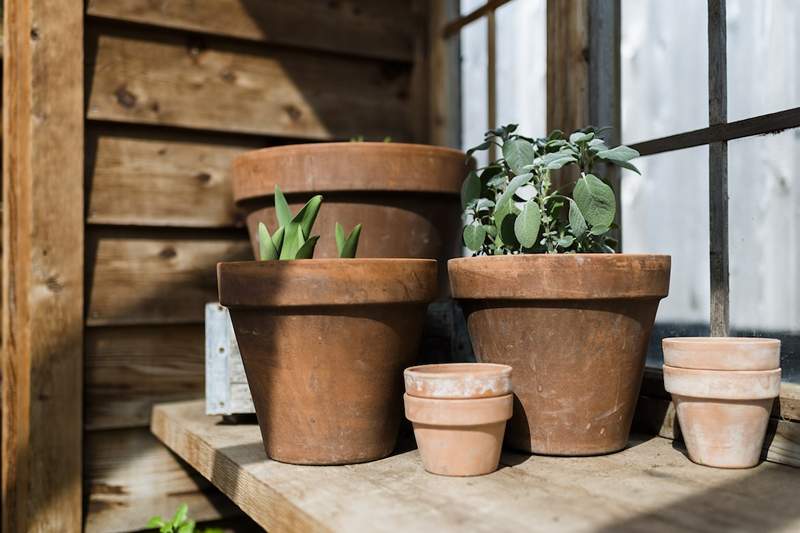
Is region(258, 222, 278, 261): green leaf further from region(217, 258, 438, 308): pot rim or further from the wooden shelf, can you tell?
the wooden shelf

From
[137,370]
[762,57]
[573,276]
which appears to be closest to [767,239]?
[762,57]

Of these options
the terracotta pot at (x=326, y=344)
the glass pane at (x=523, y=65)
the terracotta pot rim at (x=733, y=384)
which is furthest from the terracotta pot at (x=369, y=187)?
the terracotta pot rim at (x=733, y=384)

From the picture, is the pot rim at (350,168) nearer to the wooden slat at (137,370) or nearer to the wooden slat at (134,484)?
the wooden slat at (137,370)

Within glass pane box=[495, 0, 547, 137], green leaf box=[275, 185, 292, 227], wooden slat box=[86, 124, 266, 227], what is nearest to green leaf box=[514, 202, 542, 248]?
green leaf box=[275, 185, 292, 227]

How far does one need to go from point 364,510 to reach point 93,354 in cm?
99

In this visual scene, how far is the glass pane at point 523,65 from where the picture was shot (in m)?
1.69

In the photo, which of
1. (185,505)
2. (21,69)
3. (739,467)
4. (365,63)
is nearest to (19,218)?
(21,69)

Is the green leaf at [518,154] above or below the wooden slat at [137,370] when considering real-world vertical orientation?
above

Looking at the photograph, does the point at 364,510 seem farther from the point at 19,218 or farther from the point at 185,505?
the point at 19,218

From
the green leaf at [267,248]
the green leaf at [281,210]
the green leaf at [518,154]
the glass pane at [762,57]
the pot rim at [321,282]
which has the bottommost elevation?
the pot rim at [321,282]

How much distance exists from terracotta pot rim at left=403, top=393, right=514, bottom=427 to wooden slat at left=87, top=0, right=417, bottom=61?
1.16 m

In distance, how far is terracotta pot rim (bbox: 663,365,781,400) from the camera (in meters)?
0.99

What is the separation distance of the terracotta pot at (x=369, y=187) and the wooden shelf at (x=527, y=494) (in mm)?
425

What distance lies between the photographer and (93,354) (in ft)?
5.37
